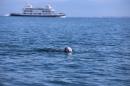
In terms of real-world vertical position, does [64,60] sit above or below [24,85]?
above

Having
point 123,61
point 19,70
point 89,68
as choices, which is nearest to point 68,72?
point 89,68

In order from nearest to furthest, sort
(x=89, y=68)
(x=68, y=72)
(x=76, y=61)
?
1. (x=68, y=72)
2. (x=89, y=68)
3. (x=76, y=61)

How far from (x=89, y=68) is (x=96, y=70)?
69cm

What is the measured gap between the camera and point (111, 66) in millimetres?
17719

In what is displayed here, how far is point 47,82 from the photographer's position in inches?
527

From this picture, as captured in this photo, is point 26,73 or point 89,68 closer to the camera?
point 26,73

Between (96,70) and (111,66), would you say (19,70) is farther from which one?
(111,66)

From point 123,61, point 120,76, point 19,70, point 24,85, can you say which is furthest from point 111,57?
point 24,85

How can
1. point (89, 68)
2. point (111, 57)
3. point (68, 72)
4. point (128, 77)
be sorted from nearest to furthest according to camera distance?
1. point (128, 77)
2. point (68, 72)
3. point (89, 68)
4. point (111, 57)

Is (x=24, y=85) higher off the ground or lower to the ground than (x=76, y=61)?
lower

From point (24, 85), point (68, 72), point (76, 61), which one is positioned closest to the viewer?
point (24, 85)

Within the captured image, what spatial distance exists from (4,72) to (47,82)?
353cm

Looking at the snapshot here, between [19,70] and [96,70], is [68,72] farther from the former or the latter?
[19,70]

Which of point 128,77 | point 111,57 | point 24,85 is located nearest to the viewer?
point 24,85
